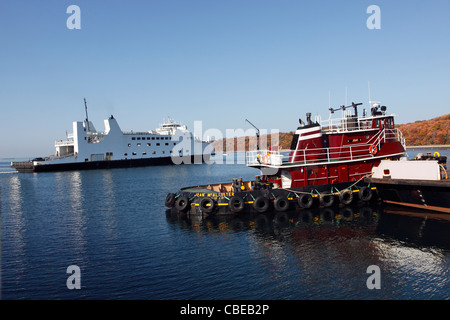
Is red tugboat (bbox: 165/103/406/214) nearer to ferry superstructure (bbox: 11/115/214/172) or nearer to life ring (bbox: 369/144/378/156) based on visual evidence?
life ring (bbox: 369/144/378/156)

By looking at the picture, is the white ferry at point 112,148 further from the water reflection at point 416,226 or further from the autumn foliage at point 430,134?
the autumn foliage at point 430,134

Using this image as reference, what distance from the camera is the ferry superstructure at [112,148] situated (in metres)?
77.0

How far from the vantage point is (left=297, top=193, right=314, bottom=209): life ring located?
22391 millimetres

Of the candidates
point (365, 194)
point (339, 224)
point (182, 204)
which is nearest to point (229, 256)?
point (339, 224)

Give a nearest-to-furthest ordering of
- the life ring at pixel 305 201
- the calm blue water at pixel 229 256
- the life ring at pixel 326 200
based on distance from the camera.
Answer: the calm blue water at pixel 229 256
the life ring at pixel 305 201
the life ring at pixel 326 200

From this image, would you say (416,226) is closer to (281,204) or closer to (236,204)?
(281,204)

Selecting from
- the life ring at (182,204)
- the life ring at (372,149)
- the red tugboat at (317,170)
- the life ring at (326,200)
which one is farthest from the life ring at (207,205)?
the life ring at (372,149)

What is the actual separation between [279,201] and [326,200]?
3.53 m

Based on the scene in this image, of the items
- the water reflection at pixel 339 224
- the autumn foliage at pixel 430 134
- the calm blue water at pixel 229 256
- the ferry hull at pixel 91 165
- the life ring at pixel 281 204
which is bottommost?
the calm blue water at pixel 229 256

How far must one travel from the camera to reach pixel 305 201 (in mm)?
22438

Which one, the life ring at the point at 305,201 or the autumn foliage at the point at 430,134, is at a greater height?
the autumn foliage at the point at 430,134
